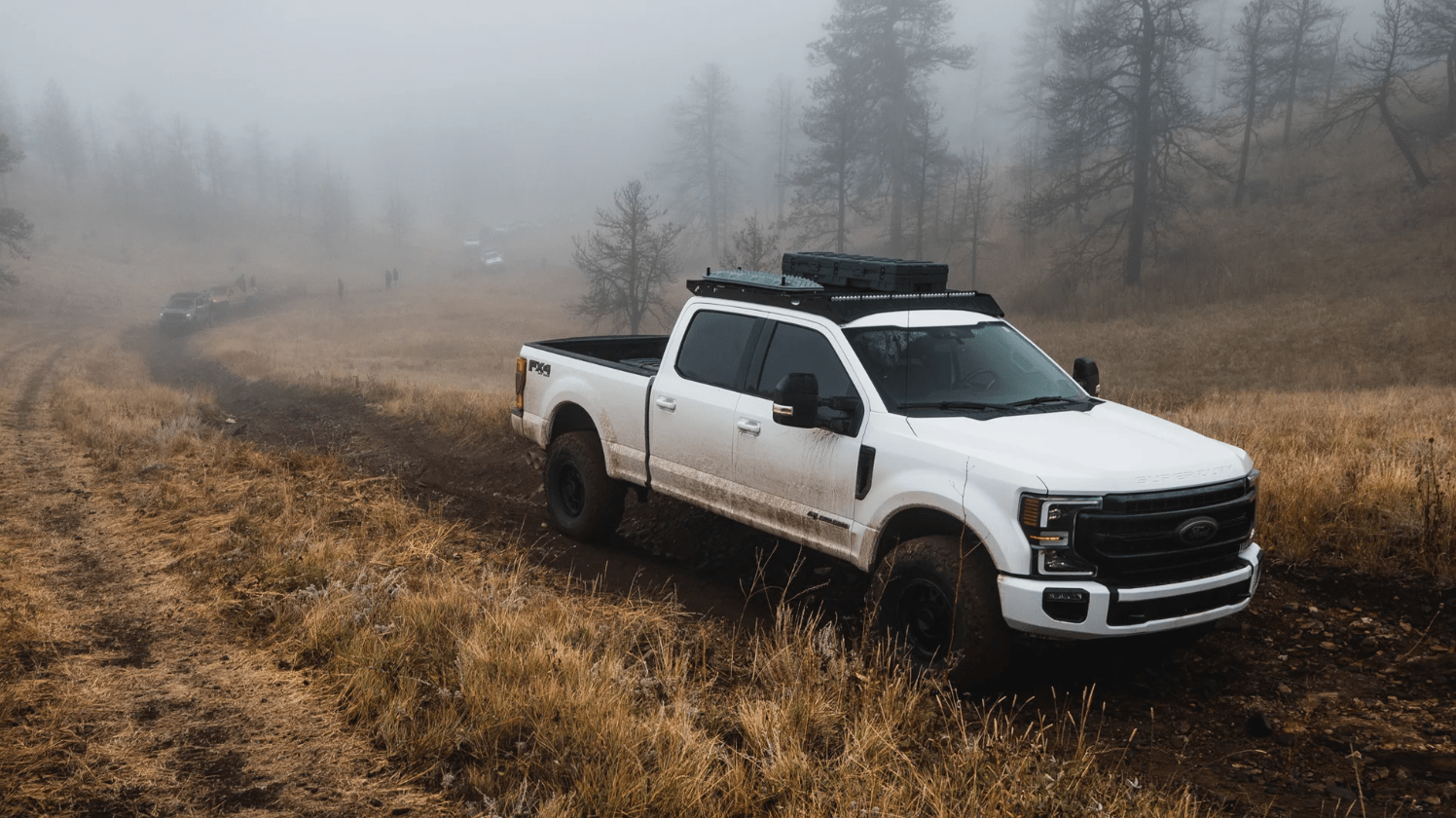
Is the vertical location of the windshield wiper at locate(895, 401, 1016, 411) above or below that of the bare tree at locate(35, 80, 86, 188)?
below

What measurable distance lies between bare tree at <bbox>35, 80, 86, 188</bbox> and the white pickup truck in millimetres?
101000

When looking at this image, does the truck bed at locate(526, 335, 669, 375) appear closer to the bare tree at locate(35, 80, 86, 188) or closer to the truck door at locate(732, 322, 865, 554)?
the truck door at locate(732, 322, 865, 554)

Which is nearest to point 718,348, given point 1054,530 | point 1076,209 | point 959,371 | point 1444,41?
point 959,371

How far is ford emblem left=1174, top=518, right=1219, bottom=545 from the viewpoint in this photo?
4676 millimetres

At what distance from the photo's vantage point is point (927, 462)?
504 cm

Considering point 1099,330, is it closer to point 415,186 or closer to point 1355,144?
point 1355,144

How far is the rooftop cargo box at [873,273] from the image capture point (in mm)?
6469

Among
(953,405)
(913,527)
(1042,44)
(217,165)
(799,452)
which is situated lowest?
(913,527)

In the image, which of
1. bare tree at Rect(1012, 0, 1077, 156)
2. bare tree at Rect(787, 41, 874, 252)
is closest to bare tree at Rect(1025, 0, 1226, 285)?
bare tree at Rect(787, 41, 874, 252)

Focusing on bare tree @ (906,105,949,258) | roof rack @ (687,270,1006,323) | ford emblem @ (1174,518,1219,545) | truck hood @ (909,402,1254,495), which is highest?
bare tree @ (906,105,949,258)

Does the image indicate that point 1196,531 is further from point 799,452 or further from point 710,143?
point 710,143

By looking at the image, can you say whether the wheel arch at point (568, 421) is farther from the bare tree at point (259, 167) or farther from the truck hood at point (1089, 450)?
the bare tree at point (259, 167)

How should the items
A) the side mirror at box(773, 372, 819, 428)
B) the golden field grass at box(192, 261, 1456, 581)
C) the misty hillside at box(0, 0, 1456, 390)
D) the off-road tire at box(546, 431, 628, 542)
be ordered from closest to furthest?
the side mirror at box(773, 372, 819, 428), the golden field grass at box(192, 261, 1456, 581), the off-road tire at box(546, 431, 628, 542), the misty hillside at box(0, 0, 1456, 390)

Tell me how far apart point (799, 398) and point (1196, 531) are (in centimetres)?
206
